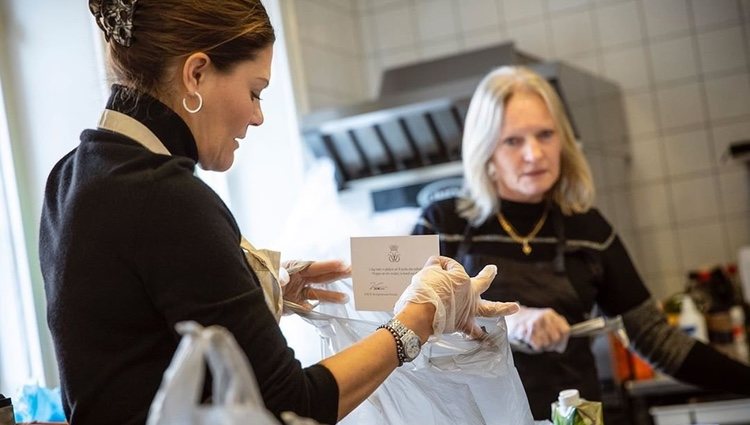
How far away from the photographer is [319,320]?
1611 millimetres

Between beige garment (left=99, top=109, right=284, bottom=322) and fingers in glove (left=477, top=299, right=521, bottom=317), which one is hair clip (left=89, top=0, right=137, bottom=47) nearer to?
beige garment (left=99, top=109, right=284, bottom=322)

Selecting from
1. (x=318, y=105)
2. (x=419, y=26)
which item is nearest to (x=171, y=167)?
(x=318, y=105)

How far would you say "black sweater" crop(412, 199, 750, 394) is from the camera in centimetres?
221

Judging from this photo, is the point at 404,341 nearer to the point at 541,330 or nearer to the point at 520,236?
the point at 541,330

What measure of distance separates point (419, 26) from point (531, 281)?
2194 mm

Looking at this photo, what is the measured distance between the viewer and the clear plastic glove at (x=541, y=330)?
1.95 meters

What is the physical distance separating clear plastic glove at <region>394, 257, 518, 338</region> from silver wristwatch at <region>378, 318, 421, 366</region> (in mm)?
48

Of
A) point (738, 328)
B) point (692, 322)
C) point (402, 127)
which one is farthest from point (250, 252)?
point (738, 328)

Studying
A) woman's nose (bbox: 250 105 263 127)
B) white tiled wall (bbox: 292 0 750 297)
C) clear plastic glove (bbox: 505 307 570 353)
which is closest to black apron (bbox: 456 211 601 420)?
clear plastic glove (bbox: 505 307 570 353)

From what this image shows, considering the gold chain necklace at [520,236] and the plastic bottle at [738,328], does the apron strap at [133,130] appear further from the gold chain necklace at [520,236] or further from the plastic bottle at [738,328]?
the plastic bottle at [738,328]

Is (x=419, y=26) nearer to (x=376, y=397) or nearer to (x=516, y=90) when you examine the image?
(x=516, y=90)

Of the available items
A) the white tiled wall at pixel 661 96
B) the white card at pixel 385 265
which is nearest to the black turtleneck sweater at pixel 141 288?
the white card at pixel 385 265

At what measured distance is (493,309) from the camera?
150 cm

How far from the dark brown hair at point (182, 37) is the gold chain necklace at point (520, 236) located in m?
1.07
